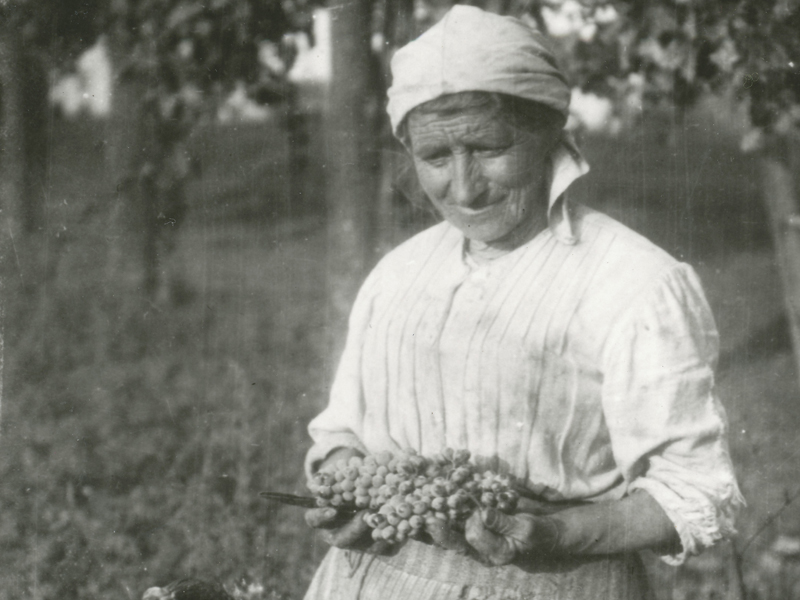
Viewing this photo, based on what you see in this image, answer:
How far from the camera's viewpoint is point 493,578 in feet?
7.47

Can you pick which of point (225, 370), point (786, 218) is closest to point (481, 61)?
point (786, 218)

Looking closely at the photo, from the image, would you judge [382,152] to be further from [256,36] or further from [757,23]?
[757,23]

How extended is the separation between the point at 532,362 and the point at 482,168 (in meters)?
0.51

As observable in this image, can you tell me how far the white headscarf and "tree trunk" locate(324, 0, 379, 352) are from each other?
129 centimetres

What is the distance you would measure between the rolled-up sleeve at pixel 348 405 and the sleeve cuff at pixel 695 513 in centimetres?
86

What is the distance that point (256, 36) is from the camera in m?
3.45

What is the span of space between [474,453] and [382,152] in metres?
1.66

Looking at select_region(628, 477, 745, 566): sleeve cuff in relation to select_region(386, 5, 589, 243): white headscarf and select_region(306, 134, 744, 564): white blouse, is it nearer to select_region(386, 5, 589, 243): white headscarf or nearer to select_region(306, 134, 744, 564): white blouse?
select_region(306, 134, 744, 564): white blouse

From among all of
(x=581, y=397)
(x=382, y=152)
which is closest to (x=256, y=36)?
(x=382, y=152)

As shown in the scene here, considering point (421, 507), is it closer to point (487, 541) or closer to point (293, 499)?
point (487, 541)

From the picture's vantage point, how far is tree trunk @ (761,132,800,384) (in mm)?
3537

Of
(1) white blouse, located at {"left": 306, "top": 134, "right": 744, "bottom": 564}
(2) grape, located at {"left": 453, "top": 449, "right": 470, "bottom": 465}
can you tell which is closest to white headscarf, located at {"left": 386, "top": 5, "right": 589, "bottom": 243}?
(1) white blouse, located at {"left": 306, "top": 134, "right": 744, "bottom": 564}

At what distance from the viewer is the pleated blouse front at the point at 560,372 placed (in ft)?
6.89

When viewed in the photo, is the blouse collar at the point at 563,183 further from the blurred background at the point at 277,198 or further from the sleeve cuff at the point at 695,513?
the blurred background at the point at 277,198
